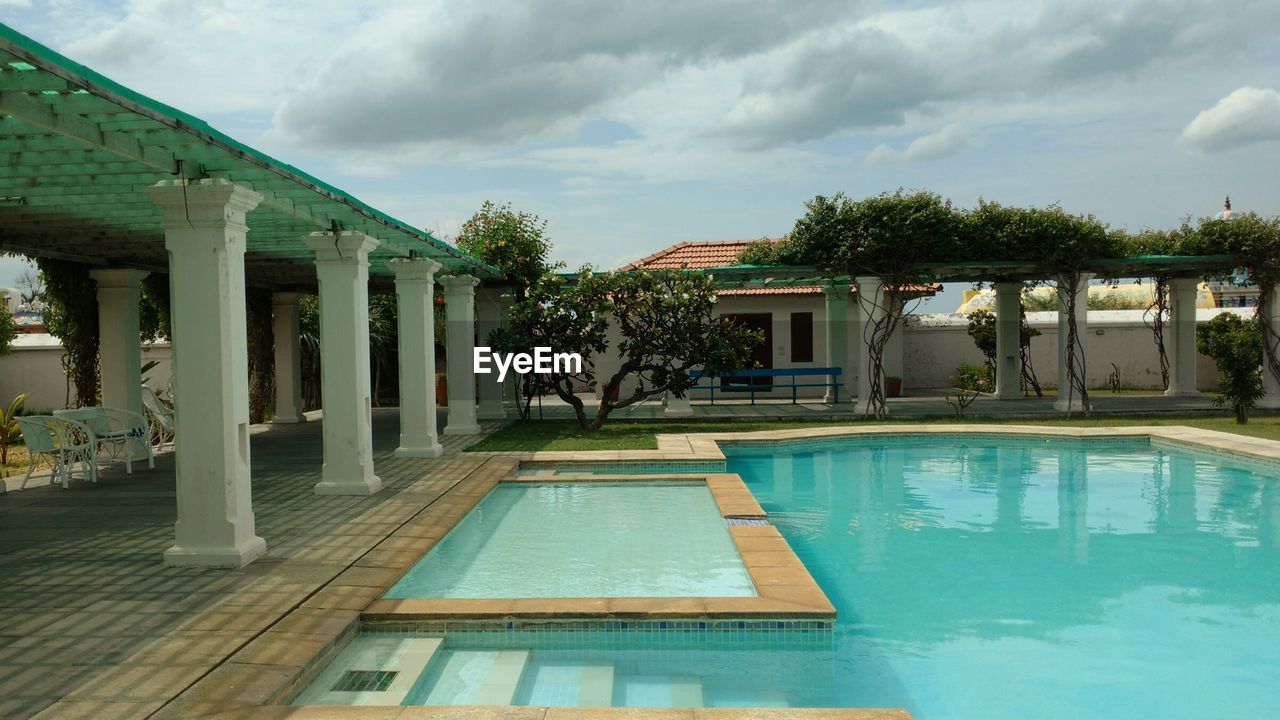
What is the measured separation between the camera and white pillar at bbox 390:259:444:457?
10.7 meters

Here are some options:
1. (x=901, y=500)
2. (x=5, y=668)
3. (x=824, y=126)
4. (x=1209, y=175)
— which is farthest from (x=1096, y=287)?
(x=5, y=668)

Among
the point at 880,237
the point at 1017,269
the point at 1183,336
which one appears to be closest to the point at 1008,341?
the point at 1017,269

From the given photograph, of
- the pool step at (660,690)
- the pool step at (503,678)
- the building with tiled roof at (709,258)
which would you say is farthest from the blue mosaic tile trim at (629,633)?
the building with tiled roof at (709,258)

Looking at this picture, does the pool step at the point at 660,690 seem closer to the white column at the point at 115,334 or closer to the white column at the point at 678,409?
the white column at the point at 115,334

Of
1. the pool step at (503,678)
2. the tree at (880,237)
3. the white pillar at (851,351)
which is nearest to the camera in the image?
the pool step at (503,678)

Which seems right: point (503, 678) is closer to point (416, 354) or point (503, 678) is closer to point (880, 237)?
point (416, 354)

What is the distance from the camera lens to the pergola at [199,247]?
471 centimetres

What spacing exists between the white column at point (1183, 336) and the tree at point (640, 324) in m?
9.89

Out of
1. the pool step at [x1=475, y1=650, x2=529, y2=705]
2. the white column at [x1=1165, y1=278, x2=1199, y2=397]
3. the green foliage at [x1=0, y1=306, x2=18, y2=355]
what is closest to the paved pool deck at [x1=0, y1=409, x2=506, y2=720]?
the pool step at [x1=475, y1=650, x2=529, y2=705]

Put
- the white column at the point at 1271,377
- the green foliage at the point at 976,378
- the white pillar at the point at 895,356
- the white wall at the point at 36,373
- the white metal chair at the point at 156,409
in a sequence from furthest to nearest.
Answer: the white pillar at the point at 895,356 < the green foliage at the point at 976,378 < the white wall at the point at 36,373 < the white column at the point at 1271,377 < the white metal chair at the point at 156,409

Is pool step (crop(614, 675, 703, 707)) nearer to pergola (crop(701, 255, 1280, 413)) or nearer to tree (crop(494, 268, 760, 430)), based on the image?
tree (crop(494, 268, 760, 430))

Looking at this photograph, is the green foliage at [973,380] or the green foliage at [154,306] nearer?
the green foliage at [154,306]

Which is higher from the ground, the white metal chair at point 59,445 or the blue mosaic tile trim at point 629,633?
the white metal chair at point 59,445

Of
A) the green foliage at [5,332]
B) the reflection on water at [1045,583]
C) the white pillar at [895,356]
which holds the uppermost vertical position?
the green foliage at [5,332]
